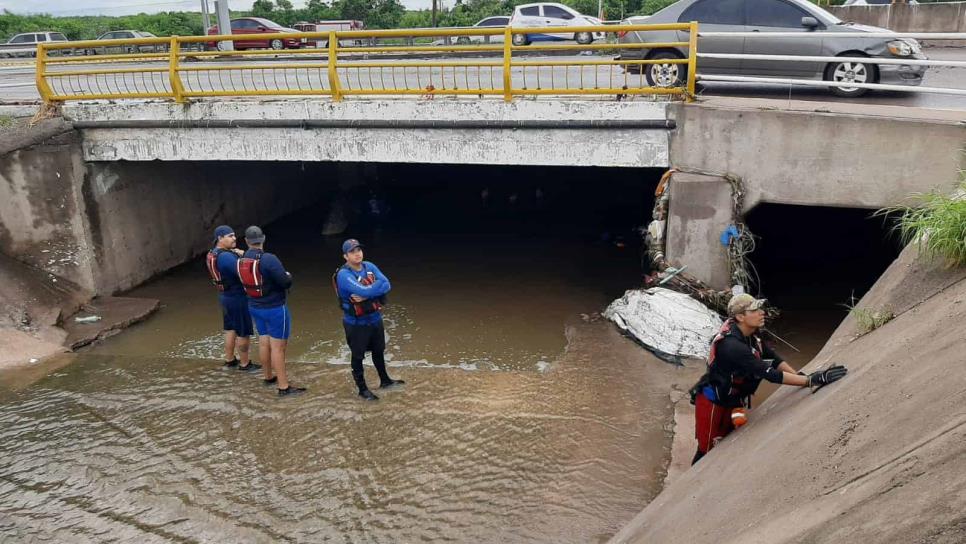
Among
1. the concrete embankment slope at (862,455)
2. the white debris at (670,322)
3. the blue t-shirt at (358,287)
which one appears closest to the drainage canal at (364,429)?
the white debris at (670,322)

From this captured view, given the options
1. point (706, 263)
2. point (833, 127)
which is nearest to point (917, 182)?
point (833, 127)

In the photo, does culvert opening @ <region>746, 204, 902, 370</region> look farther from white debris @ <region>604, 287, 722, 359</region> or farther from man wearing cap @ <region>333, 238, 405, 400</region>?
man wearing cap @ <region>333, 238, 405, 400</region>

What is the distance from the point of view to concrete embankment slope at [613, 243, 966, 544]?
8.14ft

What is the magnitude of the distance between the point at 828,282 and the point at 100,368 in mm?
9437

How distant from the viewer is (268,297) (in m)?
6.40

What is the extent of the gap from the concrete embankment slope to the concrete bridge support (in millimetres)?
2805

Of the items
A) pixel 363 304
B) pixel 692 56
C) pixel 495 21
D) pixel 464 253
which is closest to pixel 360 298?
pixel 363 304

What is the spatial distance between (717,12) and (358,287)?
701 cm

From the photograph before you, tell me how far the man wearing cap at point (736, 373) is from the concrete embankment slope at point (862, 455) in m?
0.13

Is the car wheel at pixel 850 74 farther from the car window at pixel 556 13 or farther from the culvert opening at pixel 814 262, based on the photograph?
the car window at pixel 556 13

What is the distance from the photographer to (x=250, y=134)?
9.30 meters

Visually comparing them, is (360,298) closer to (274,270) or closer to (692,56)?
(274,270)

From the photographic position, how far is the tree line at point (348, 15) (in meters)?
38.2


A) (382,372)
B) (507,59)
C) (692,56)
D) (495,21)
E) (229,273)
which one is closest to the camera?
(382,372)
